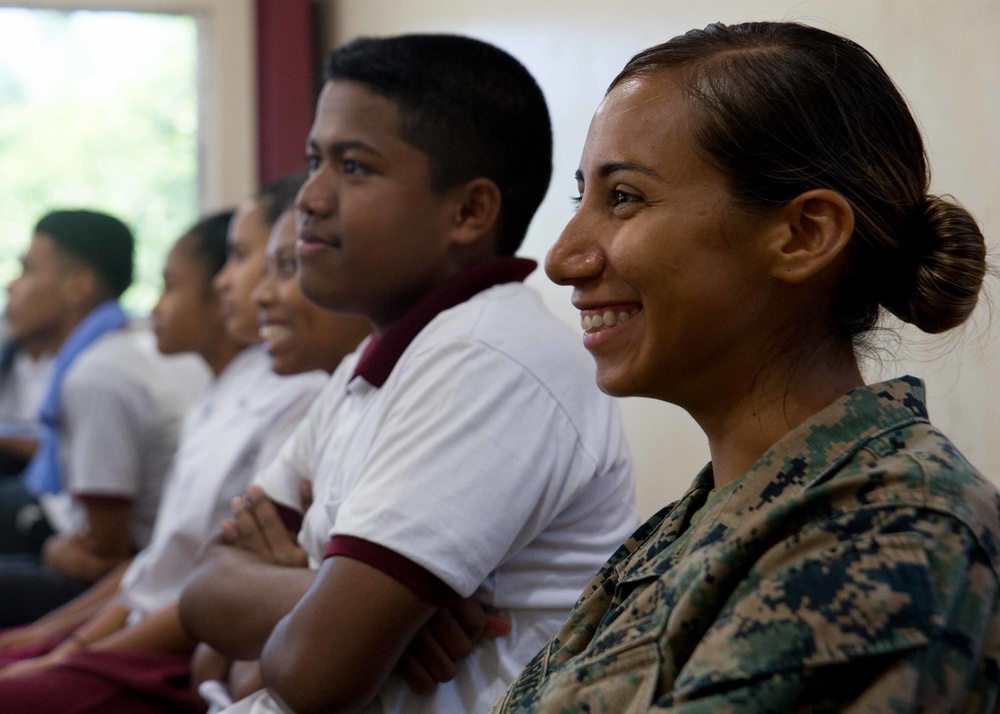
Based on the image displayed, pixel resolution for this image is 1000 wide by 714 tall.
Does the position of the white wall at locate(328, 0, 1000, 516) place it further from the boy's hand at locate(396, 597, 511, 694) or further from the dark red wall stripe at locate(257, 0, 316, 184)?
the dark red wall stripe at locate(257, 0, 316, 184)

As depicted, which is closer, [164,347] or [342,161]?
[342,161]

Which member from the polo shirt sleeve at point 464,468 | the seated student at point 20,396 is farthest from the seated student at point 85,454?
the polo shirt sleeve at point 464,468

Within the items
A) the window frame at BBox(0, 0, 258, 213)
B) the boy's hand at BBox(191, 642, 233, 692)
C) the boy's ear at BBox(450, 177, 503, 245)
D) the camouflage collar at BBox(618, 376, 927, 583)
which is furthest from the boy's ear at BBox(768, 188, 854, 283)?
the window frame at BBox(0, 0, 258, 213)

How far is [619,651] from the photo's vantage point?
2.82 feet

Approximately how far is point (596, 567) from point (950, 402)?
0.47 metres

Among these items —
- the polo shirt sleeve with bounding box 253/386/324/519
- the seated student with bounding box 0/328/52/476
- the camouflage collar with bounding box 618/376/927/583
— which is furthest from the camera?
the seated student with bounding box 0/328/52/476

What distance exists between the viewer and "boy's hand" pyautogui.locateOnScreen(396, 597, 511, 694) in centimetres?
125

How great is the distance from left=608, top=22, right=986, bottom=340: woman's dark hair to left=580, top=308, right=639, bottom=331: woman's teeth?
0.15 metres

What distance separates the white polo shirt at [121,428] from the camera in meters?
2.80

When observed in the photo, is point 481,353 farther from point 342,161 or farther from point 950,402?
point 950,402

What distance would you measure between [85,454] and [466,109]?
68.0 inches

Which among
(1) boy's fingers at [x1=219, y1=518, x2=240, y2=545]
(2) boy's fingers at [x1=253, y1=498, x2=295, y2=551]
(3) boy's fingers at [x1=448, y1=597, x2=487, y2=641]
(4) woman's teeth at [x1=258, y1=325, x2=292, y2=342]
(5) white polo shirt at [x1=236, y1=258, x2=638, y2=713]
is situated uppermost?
(5) white polo shirt at [x1=236, y1=258, x2=638, y2=713]

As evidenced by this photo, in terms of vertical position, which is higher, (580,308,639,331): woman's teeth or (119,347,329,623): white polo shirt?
(580,308,639,331): woman's teeth

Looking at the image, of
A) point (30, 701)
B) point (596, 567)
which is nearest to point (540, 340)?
point (596, 567)
